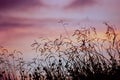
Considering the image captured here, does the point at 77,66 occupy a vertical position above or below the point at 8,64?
below

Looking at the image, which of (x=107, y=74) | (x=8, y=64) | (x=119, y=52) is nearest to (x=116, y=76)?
(x=107, y=74)

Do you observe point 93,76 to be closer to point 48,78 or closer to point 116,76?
point 116,76

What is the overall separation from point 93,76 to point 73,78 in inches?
16.9

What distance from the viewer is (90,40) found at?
6.81 meters

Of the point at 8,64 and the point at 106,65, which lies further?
the point at 8,64

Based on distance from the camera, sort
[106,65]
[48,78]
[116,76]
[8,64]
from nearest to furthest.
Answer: [116,76] < [106,65] < [48,78] < [8,64]

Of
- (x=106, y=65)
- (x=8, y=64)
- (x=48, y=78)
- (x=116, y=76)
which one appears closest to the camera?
(x=116, y=76)

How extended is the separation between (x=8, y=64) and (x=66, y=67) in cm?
180

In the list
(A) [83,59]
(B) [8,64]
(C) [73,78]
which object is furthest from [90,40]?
(B) [8,64]

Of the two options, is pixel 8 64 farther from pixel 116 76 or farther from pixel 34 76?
pixel 116 76

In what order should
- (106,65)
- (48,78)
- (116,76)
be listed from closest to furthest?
(116,76) < (106,65) < (48,78)

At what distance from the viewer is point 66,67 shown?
654cm

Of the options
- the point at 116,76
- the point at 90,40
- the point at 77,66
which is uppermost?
the point at 90,40

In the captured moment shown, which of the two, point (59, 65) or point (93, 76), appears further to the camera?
point (59, 65)
